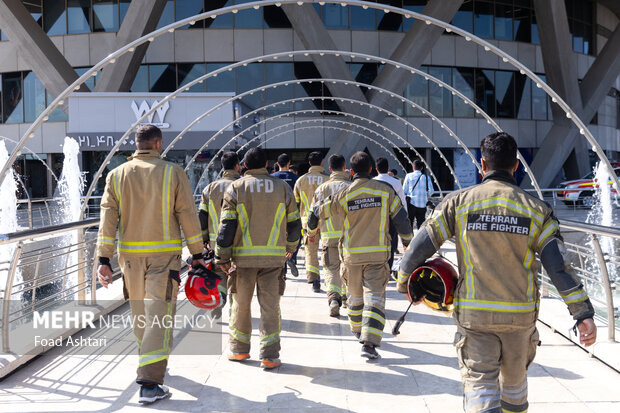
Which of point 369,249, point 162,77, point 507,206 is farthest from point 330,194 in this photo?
point 162,77

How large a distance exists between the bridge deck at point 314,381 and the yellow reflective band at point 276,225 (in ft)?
3.93

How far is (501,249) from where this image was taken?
3.39 metres

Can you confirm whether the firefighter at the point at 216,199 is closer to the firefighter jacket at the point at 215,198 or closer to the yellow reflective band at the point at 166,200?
the firefighter jacket at the point at 215,198

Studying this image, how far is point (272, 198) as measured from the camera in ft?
18.9

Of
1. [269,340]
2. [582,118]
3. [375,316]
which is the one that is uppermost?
[582,118]

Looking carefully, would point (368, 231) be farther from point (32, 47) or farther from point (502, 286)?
point (32, 47)

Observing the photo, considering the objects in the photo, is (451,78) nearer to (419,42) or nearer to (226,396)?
(419,42)

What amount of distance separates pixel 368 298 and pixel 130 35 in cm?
2193

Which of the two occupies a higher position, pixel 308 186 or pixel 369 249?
pixel 308 186

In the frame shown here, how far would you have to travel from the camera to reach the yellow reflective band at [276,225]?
5.72 metres

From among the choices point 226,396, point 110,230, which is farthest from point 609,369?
point 110,230

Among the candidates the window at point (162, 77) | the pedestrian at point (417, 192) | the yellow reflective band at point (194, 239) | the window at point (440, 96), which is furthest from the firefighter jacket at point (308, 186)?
the window at point (440, 96)

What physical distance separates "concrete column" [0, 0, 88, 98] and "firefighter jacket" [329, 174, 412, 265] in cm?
2205

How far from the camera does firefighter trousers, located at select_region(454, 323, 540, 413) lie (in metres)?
3.32
